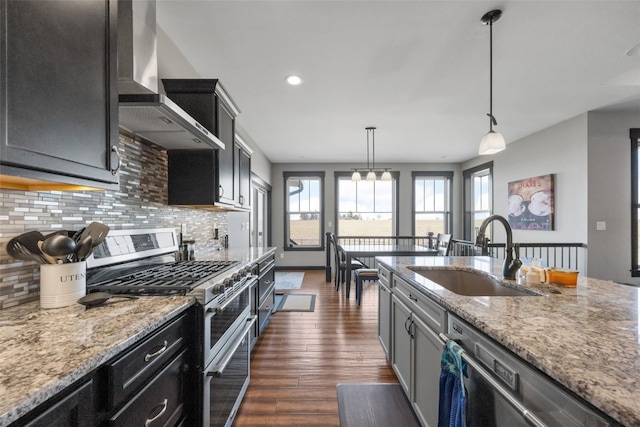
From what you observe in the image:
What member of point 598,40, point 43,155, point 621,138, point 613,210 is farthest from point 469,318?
point 621,138

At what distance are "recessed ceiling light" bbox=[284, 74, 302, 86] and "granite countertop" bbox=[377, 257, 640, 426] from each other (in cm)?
226

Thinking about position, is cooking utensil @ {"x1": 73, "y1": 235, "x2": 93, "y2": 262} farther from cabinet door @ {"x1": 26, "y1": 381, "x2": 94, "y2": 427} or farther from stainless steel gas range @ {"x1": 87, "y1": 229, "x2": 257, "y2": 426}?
cabinet door @ {"x1": 26, "y1": 381, "x2": 94, "y2": 427}

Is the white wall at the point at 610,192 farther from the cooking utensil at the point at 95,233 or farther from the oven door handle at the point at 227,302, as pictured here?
the cooking utensil at the point at 95,233

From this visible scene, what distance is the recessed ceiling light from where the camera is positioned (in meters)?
2.72

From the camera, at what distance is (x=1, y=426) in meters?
0.48

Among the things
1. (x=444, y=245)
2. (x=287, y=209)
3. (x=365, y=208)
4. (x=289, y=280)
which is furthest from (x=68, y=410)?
(x=365, y=208)

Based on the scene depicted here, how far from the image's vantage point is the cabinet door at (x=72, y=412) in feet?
1.91

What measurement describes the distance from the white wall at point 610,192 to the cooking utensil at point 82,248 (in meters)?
5.17

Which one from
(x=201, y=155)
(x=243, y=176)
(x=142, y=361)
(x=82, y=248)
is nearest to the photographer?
(x=142, y=361)

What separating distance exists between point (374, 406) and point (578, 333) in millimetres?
1467

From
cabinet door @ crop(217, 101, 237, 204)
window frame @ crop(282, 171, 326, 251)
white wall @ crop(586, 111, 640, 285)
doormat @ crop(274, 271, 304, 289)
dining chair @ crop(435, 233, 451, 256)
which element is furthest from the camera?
window frame @ crop(282, 171, 326, 251)

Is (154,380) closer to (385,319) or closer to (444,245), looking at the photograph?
(385,319)

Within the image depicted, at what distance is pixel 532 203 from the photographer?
181 inches

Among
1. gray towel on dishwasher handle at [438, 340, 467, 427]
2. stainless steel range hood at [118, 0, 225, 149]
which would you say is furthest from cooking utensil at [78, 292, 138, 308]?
gray towel on dishwasher handle at [438, 340, 467, 427]
